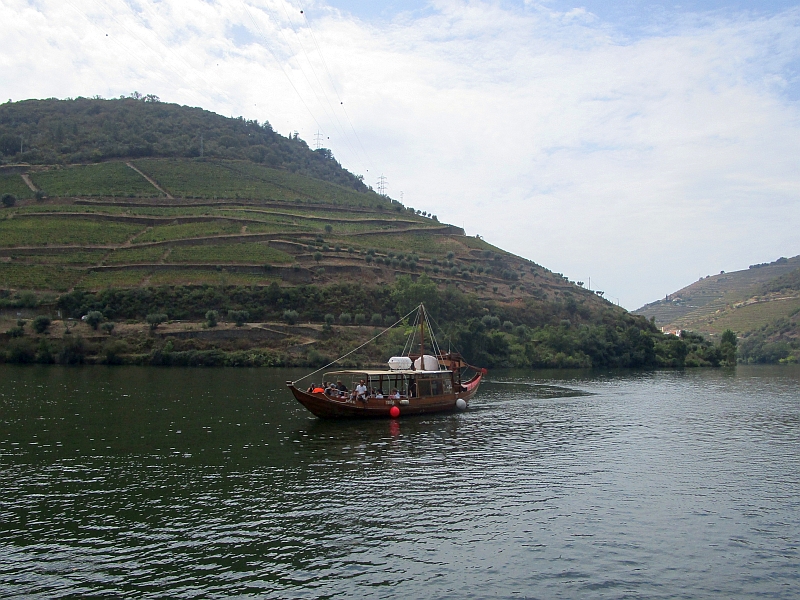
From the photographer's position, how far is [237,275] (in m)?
92.9

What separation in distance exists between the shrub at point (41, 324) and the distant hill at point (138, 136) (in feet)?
243

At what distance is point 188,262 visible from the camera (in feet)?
309

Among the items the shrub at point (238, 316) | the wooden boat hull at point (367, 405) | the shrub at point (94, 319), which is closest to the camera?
the wooden boat hull at point (367, 405)

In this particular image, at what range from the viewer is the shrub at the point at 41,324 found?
76.0 metres

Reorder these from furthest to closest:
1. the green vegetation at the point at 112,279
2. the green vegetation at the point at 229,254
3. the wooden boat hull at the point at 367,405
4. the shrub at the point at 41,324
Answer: the green vegetation at the point at 229,254
the green vegetation at the point at 112,279
the shrub at the point at 41,324
the wooden boat hull at the point at 367,405

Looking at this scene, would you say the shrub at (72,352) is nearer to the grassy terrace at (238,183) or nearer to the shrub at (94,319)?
the shrub at (94,319)

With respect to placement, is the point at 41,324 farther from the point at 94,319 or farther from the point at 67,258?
the point at 67,258

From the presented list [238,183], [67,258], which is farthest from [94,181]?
[67,258]

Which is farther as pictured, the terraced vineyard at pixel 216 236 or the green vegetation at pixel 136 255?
the green vegetation at pixel 136 255

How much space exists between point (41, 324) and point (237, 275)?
25.9 m

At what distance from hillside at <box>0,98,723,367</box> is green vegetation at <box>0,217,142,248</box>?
395 millimetres

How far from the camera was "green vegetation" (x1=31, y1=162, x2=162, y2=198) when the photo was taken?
12075 centimetres

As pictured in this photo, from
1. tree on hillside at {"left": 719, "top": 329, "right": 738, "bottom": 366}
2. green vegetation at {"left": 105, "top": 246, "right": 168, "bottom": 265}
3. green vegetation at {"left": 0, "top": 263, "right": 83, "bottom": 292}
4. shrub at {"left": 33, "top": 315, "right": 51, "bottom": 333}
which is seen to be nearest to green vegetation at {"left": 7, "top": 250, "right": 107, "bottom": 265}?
green vegetation at {"left": 0, "top": 263, "right": 83, "bottom": 292}

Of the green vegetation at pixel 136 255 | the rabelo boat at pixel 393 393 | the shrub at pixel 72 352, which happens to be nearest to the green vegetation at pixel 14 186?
the green vegetation at pixel 136 255
